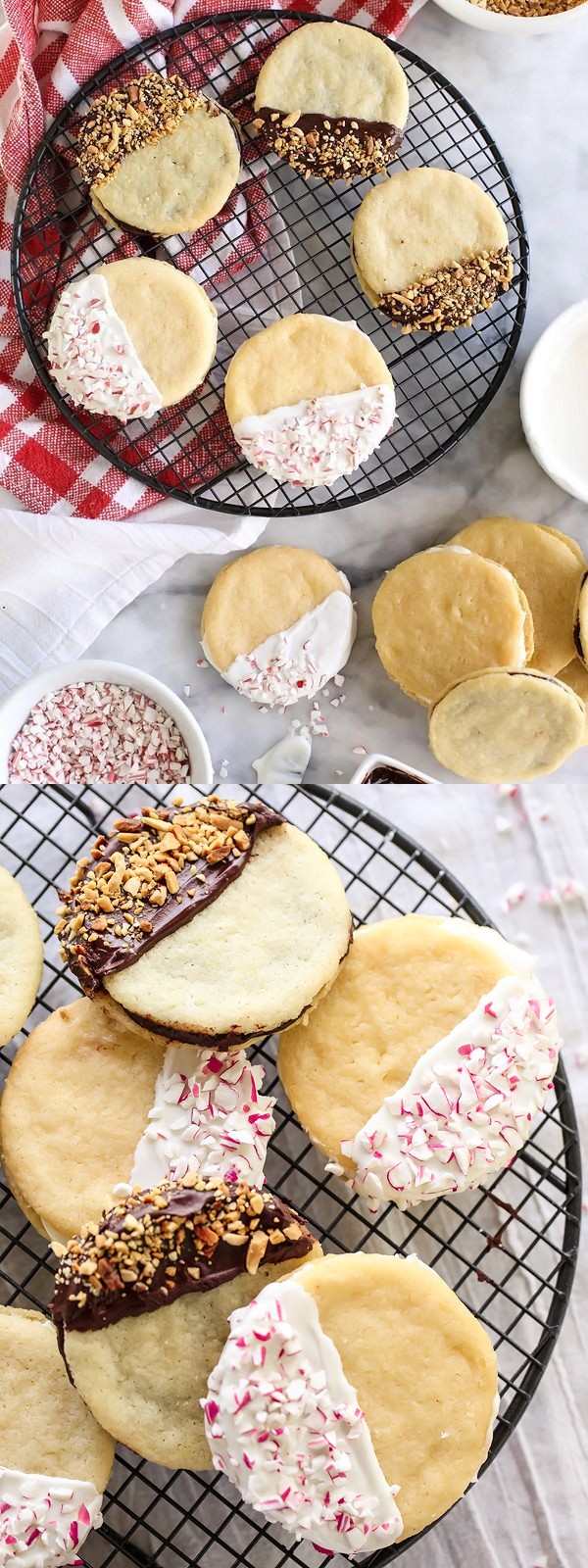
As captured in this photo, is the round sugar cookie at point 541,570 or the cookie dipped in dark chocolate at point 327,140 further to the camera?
the round sugar cookie at point 541,570

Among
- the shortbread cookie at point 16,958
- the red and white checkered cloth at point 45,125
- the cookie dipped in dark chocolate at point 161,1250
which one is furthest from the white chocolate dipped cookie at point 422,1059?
the red and white checkered cloth at point 45,125

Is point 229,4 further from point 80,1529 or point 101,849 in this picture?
point 80,1529

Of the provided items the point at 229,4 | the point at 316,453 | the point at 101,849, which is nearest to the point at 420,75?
the point at 229,4

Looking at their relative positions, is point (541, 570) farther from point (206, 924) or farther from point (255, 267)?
point (206, 924)

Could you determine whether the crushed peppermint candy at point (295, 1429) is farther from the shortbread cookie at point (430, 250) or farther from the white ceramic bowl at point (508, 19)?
the white ceramic bowl at point (508, 19)

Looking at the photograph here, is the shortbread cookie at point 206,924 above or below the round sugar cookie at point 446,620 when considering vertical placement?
above

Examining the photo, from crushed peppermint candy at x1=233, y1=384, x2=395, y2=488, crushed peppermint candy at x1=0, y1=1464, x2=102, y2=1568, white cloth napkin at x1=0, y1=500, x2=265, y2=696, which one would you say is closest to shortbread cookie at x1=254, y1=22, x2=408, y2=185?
crushed peppermint candy at x1=233, y1=384, x2=395, y2=488

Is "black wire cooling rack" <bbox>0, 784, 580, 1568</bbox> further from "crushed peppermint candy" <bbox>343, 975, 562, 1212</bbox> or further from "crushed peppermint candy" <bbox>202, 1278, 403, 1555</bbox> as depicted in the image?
"crushed peppermint candy" <bbox>202, 1278, 403, 1555</bbox>
